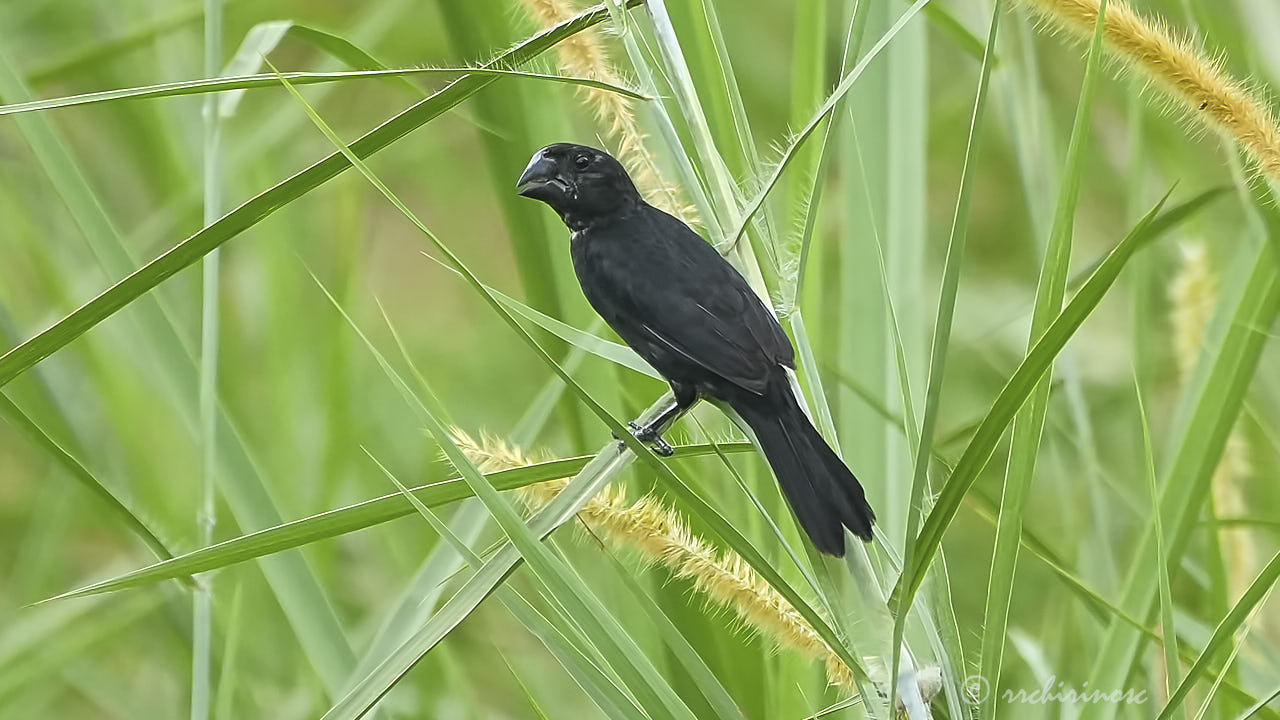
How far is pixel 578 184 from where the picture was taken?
1.57m

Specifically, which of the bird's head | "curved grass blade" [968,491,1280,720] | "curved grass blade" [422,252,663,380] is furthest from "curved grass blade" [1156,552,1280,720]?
the bird's head

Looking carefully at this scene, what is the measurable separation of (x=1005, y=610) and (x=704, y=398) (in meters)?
0.47

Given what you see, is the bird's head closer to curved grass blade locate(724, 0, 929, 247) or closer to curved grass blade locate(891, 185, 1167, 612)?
curved grass blade locate(724, 0, 929, 247)

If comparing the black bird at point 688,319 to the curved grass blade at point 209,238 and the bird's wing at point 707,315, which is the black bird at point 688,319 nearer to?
the bird's wing at point 707,315

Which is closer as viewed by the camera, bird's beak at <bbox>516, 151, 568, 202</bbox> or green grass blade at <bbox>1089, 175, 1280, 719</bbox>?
green grass blade at <bbox>1089, 175, 1280, 719</bbox>

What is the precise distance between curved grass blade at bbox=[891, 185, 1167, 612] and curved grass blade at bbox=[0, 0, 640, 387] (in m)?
0.49

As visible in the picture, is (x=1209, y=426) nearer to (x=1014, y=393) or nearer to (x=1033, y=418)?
(x=1033, y=418)

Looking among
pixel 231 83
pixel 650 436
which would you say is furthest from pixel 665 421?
pixel 231 83

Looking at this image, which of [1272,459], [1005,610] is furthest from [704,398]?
[1272,459]

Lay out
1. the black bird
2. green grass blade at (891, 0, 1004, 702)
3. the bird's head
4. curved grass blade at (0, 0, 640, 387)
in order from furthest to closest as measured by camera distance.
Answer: the bird's head < the black bird < curved grass blade at (0, 0, 640, 387) < green grass blade at (891, 0, 1004, 702)

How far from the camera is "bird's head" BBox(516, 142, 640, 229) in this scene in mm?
1538

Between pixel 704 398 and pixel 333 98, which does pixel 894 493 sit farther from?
pixel 333 98

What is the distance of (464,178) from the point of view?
165 inches

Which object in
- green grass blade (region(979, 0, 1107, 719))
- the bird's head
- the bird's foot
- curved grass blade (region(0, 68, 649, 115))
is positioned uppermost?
curved grass blade (region(0, 68, 649, 115))
